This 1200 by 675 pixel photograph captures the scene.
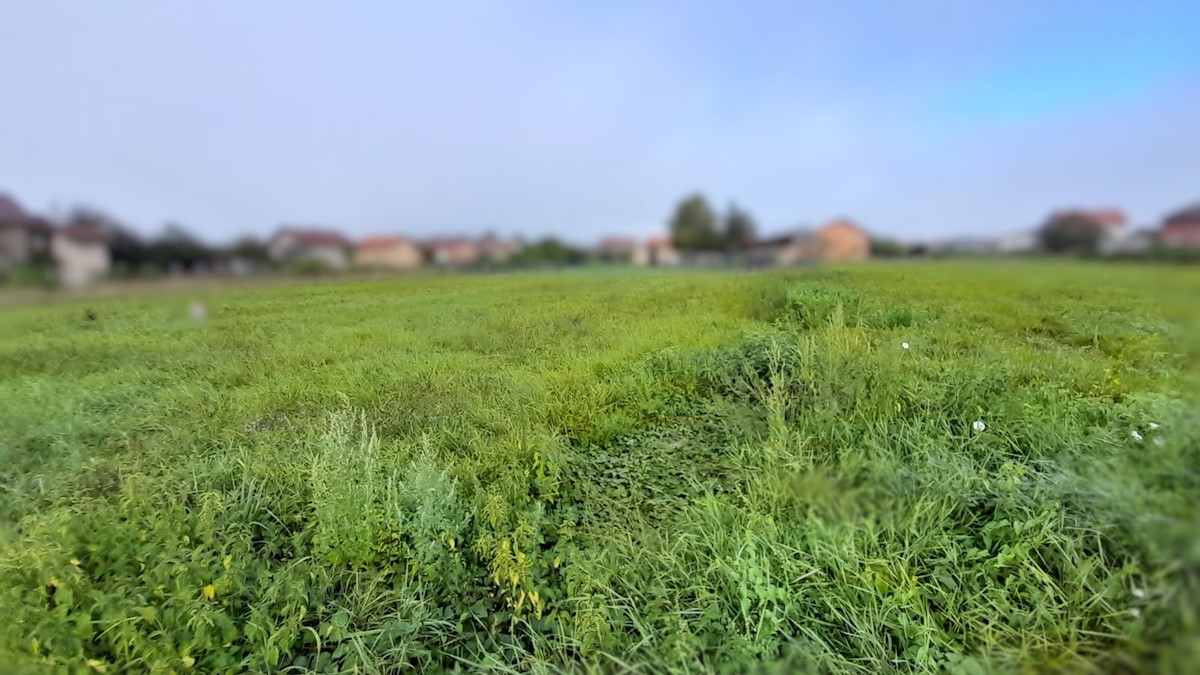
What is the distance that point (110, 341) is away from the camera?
220 centimetres

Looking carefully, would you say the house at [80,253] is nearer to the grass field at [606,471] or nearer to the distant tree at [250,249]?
the grass field at [606,471]

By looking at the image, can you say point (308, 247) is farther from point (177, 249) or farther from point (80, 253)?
point (80, 253)

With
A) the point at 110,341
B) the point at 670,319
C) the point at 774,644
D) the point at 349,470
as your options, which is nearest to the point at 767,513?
the point at 774,644

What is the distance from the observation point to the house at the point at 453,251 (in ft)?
8.02

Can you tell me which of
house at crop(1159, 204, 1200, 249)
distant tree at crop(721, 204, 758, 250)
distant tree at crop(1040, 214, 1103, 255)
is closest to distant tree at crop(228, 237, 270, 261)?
distant tree at crop(721, 204, 758, 250)

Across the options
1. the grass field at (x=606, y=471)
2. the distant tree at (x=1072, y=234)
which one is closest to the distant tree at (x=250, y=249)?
the grass field at (x=606, y=471)

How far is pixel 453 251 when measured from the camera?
2.46m

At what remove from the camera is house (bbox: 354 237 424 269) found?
7.76 ft

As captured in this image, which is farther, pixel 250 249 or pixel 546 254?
pixel 546 254

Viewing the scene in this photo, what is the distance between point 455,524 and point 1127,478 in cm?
212

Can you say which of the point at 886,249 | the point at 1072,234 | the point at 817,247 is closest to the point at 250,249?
the point at 817,247

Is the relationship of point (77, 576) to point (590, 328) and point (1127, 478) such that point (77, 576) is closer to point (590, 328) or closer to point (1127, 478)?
point (590, 328)

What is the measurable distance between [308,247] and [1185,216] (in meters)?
3.49

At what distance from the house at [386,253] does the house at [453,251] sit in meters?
0.08
